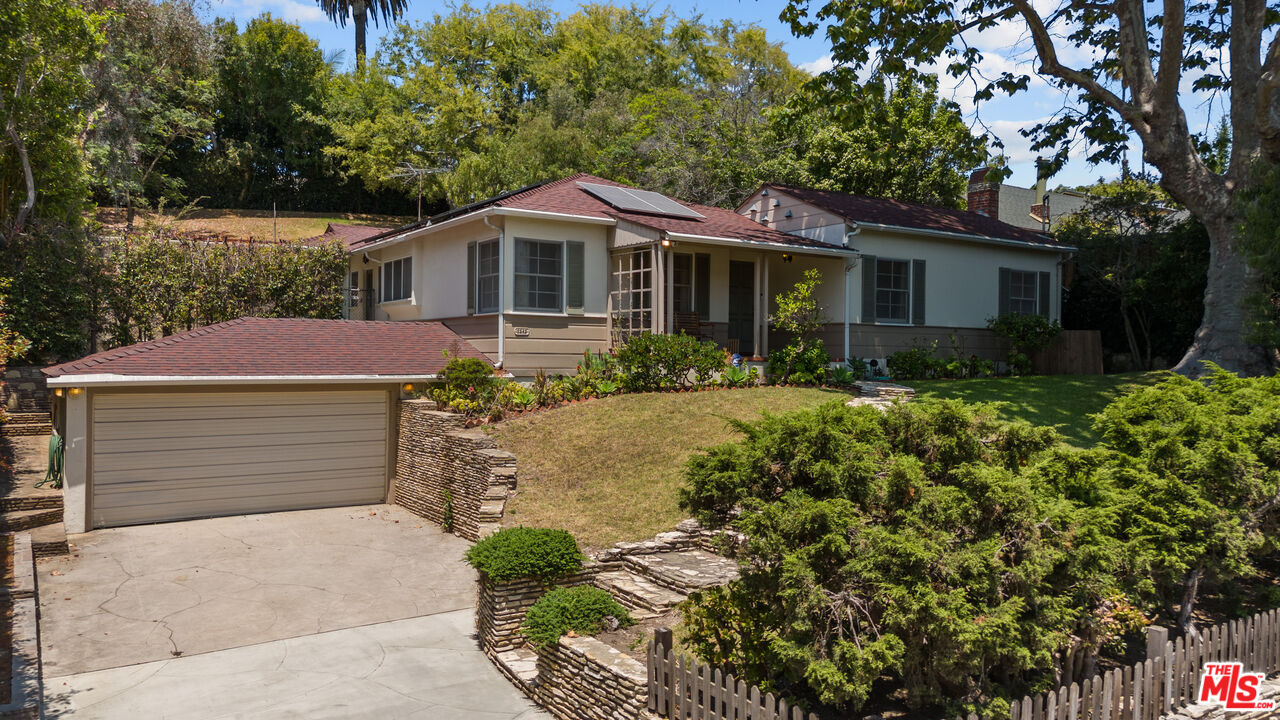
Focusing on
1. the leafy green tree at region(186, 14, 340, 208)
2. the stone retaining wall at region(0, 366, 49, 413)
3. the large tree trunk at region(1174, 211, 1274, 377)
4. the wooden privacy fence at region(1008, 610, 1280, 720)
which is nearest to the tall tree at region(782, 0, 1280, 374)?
the large tree trunk at region(1174, 211, 1274, 377)

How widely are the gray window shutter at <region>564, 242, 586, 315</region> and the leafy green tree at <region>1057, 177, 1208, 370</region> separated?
46.2 ft

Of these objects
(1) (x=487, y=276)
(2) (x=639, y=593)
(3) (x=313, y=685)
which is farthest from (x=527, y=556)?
(1) (x=487, y=276)

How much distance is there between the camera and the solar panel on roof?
57.8 ft

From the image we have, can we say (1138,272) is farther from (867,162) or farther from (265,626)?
(265,626)

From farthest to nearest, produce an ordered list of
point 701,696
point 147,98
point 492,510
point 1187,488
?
point 147,98 < point 492,510 < point 1187,488 < point 701,696

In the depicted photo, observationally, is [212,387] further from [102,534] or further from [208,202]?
[208,202]

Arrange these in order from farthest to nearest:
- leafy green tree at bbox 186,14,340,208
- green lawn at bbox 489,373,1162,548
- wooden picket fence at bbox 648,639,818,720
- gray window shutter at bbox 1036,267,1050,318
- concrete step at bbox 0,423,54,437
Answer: leafy green tree at bbox 186,14,340,208 < gray window shutter at bbox 1036,267,1050,318 < concrete step at bbox 0,423,54,437 < green lawn at bbox 489,373,1162,548 < wooden picket fence at bbox 648,639,818,720

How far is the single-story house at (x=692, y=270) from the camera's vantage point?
16.2m

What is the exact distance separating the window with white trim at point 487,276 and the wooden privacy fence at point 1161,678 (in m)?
12.6

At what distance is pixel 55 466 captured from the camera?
14.1 meters

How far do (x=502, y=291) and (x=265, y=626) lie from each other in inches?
315

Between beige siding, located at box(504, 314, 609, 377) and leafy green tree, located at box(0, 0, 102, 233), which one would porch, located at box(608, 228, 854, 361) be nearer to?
beige siding, located at box(504, 314, 609, 377)

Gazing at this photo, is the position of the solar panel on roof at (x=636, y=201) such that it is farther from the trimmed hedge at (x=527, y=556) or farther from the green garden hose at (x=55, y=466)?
the green garden hose at (x=55, y=466)

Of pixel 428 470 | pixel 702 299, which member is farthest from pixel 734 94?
pixel 428 470
